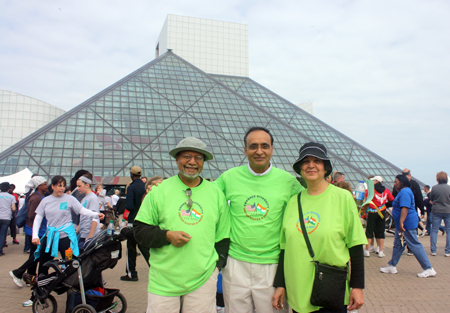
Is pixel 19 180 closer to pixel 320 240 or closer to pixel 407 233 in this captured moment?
pixel 407 233

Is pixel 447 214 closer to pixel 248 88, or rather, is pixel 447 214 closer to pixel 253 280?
pixel 253 280

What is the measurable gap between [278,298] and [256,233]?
1.59 ft

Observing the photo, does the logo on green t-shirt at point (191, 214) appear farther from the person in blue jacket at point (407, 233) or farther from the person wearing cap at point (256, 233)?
the person in blue jacket at point (407, 233)

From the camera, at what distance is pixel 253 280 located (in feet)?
7.96

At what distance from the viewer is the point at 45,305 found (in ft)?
12.1

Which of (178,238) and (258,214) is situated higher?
(258,214)

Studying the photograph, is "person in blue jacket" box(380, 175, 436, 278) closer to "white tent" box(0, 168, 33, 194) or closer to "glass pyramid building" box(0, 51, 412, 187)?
"white tent" box(0, 168, 33, 194)

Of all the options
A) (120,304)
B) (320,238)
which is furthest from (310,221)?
(120,304)

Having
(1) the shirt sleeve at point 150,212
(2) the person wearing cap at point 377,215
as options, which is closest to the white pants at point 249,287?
(1) the shirt sleeve at point 150,212

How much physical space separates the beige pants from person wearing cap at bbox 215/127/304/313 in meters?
0.20

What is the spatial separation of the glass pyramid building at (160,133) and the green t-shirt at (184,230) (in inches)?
638

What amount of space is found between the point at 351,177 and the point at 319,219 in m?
19.9

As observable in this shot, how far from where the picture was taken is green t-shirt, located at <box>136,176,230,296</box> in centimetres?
223

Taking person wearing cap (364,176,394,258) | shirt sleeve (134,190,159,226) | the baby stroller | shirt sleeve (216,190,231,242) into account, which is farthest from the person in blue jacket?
shirt sleeve (134,190,159,226)
